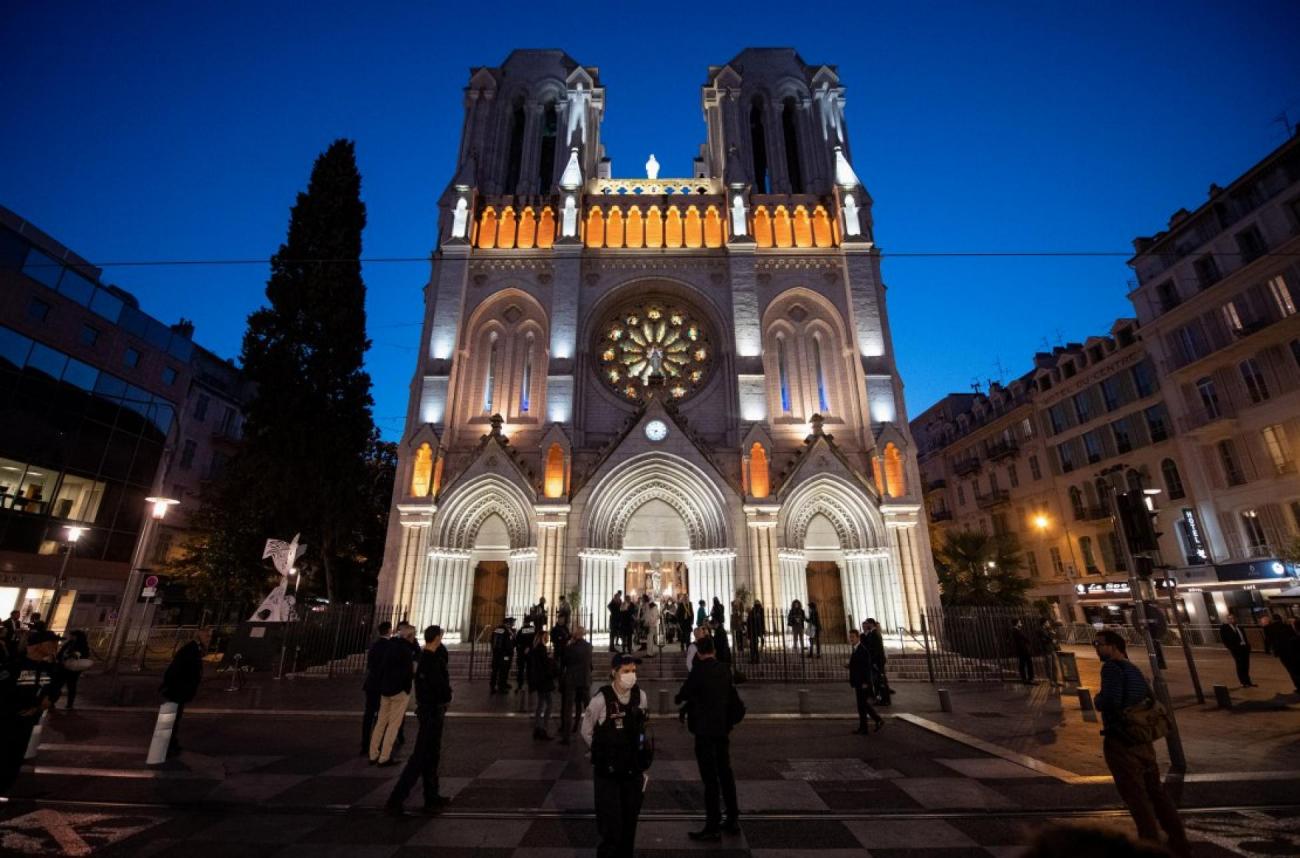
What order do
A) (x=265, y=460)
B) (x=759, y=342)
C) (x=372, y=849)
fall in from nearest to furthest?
1. (x=372, y=849)
2. (x=265, y=460)
3. (x=759, y=342)

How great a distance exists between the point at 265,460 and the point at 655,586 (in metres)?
14.9

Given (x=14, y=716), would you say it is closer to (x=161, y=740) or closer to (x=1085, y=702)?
(x=161, y=740)

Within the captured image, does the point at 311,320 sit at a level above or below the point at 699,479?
above

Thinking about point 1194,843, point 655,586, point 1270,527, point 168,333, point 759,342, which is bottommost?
point 1194,843

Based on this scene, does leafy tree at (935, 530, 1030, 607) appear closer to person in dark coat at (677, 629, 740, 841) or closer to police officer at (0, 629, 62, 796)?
person in dark coat at (677, 629, 740, 841)

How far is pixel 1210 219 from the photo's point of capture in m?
25.0

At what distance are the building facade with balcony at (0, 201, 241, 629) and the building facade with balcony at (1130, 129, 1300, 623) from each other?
3955 cm

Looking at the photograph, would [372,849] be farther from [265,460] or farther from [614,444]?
[265,460]

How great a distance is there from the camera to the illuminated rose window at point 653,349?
84.3ft

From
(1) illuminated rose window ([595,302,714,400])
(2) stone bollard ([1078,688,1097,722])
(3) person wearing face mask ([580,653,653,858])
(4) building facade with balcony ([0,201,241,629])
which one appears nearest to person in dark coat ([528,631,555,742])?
(3) person wearing face mask ([580,653,653,858])

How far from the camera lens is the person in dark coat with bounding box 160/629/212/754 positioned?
754 centimetres

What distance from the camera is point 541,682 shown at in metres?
8.92

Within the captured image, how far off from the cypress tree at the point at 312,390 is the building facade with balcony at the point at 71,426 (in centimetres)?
316

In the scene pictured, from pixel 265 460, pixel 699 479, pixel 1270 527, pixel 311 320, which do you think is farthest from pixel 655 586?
pixel 1270 527
